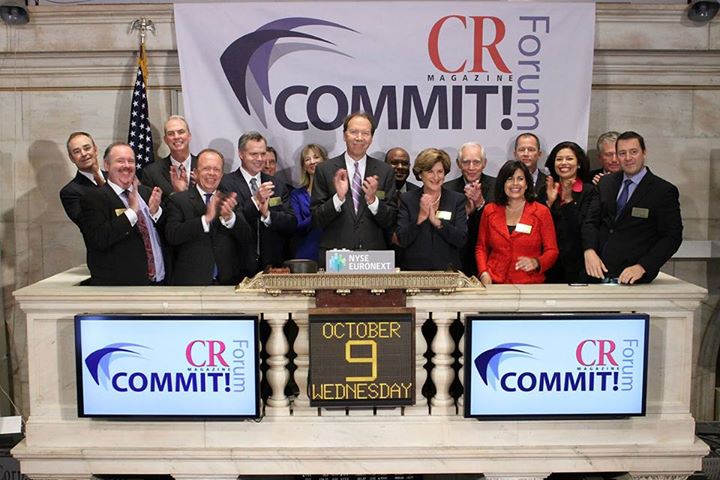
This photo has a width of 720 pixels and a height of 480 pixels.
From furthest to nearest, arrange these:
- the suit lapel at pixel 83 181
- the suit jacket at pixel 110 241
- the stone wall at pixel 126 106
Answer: the stone wall at pixel 126 106 < the suit lapel at pixel 83 181 < the suit jacket at pixel 110 241

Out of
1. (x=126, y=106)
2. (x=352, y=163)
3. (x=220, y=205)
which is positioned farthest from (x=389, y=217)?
(x=126, y=106)

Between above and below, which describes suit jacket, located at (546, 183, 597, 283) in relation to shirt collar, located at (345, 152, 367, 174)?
below

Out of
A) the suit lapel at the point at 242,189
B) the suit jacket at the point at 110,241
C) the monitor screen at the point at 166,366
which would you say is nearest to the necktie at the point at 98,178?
the suit jacket at the point at 110,241

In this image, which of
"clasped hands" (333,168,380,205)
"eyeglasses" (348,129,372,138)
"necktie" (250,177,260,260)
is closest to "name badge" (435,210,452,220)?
"clasped hands" (333,168,380,205)

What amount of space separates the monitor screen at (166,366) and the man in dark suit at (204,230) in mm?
711

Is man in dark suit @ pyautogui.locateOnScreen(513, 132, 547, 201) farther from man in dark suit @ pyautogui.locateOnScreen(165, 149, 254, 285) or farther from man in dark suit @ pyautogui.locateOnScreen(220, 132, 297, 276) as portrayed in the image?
man in dark suit @ pyautogui.locateOnScreen(165, 149, 254, 285)

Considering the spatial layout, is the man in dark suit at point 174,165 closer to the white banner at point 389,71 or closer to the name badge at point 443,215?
the white banner at point 389,71

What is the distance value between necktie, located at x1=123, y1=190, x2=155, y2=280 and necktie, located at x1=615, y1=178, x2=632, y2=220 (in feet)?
9.09

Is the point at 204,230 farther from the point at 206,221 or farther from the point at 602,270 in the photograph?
the point at 602,270

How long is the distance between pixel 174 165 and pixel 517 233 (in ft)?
8.07

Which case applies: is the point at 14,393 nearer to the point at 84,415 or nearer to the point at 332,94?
the point at 84,415

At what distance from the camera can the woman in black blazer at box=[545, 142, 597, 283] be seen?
527 centimetres

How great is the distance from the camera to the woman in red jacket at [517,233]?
15.9 ft

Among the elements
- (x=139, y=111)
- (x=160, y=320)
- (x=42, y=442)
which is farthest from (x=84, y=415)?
(x=139, y=111)
